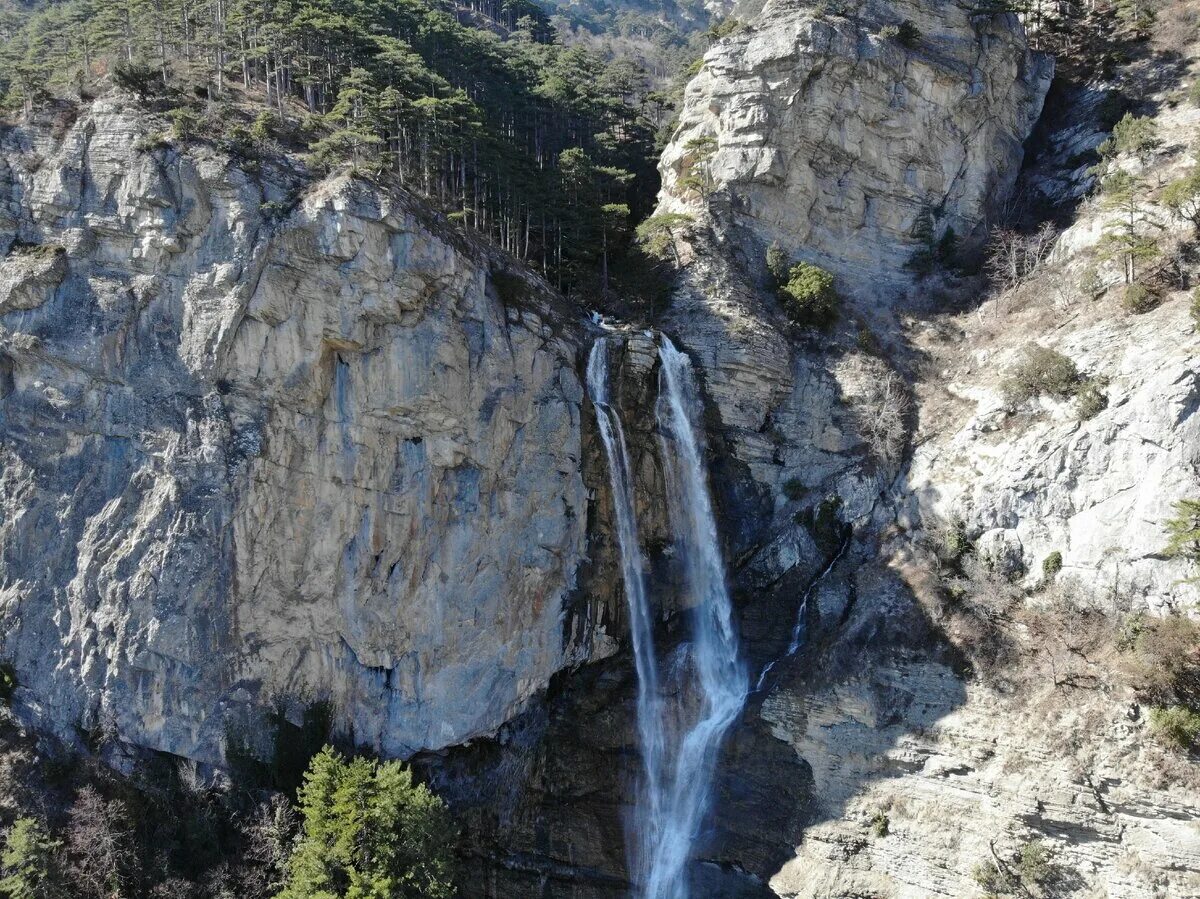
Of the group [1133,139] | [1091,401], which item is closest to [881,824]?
[1091,401]

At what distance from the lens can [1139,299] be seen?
93.8ft

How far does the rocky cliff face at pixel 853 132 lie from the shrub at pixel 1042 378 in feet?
31.2

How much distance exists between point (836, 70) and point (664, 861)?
31289mm

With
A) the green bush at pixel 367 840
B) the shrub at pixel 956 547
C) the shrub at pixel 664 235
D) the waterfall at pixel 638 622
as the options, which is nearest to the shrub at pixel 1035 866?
the shrub at pixel 956 547

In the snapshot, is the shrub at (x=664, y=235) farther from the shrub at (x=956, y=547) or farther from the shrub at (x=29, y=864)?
the shrub at (x=29, y=864)

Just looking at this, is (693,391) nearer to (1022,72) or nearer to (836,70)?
(836,70)

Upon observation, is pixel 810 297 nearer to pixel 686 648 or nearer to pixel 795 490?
pixel 795 490

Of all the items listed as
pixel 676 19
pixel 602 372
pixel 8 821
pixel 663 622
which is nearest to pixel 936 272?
pixel 602 372

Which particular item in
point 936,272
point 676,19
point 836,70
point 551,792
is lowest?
point 551,792

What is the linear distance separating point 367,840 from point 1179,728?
20.3 metres

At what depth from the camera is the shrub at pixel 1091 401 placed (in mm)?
26594

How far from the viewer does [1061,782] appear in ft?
75.0

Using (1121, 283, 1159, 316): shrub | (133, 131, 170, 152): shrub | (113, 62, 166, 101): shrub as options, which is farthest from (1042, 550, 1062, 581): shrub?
(113, 62, 166, 101): shrub

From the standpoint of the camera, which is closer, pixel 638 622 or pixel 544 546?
pixel 544 546
